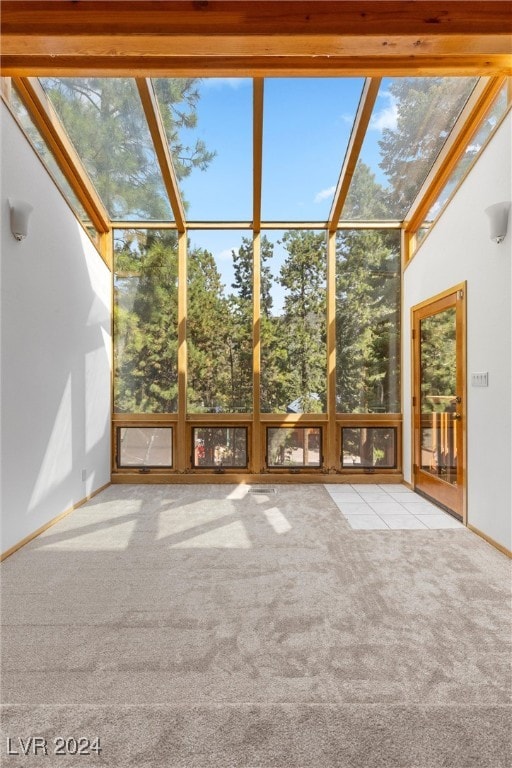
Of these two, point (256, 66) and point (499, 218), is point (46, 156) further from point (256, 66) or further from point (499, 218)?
point (499, 218)

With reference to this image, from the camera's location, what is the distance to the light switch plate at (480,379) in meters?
3.24

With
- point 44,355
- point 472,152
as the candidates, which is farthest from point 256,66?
point 44,355

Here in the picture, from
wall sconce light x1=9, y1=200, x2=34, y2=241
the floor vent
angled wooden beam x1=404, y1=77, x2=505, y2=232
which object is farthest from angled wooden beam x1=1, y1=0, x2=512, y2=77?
the floor vent

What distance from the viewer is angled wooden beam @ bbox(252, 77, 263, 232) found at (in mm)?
3615

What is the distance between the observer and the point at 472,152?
142 inches

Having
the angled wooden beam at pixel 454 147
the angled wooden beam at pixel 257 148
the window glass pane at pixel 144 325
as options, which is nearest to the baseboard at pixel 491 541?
the angled wooden beam at pixel 454 147

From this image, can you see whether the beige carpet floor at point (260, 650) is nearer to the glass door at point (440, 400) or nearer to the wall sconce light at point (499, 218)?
the glass door at point (440, 400)

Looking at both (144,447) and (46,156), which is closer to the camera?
(46,156)

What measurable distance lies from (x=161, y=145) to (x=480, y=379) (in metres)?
3.67

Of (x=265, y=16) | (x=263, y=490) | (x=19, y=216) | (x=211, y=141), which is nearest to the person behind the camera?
(x=265, y=16)

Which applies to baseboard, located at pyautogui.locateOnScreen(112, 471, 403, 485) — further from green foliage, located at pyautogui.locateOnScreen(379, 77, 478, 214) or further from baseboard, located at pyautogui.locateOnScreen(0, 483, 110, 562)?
green foliage, located at pyautogui.locateOnScreen(379, 77, 478, 214)

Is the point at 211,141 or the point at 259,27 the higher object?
the point at 211,141

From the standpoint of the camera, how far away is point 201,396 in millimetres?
5207

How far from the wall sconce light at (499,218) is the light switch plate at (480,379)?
1.04 meters
